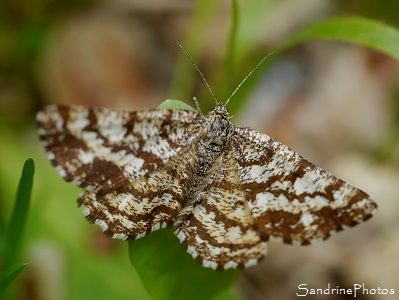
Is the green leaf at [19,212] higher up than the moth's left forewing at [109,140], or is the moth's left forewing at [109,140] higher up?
the moth's left forewing at [109,140]

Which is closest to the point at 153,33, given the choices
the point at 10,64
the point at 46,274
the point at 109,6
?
the point at 109,6

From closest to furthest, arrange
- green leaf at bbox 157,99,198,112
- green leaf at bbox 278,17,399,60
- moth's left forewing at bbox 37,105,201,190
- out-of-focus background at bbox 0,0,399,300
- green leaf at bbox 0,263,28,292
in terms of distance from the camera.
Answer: green leaf at bbox 0,263,28,292
moth's left forewing at bbox 37,105,201,190
green leaf at bbox 157,99,198,112
green leaf at bbox 278,17,399,60
out-of-focus background at bbox 0,0,399,300

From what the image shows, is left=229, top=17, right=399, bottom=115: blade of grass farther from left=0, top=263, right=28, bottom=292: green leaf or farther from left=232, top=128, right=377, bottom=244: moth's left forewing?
left=0, top=263, right=28, bottom=292: green leaf

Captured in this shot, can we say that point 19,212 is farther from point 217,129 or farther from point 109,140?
point 217,129

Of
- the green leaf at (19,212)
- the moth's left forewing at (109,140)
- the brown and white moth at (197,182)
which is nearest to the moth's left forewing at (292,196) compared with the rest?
the brown and white moth at (197,182)

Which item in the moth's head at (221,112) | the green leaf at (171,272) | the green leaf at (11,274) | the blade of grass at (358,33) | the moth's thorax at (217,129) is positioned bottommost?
the green leaf at (11,274)

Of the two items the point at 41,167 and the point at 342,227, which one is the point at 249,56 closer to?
the point at 41,167

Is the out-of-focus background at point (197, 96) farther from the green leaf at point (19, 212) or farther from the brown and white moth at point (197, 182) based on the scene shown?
Answer: the green leaf at point (19, 212)

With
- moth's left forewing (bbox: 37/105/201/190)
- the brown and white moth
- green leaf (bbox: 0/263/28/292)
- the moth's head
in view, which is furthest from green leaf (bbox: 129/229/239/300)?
the moth's head
